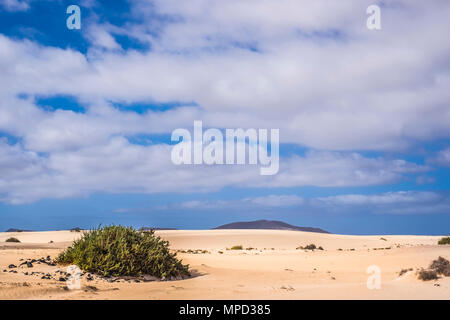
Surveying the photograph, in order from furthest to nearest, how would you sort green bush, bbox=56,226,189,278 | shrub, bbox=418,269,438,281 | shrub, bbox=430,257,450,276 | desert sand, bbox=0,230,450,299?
shrub, bbox=430,257,450,276, shrub, bbox=418,269,438,281, green bush, bbox=56,226,189,278, desert sand, bbox=0,230,450,299

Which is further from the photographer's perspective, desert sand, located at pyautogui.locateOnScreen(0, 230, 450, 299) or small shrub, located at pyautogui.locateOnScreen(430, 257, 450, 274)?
small shrub, located at pyautogui.locateOnScreen(430, 257, 450, 274)

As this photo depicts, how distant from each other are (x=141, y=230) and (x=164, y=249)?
112 centimetres

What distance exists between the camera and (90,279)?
1281cm

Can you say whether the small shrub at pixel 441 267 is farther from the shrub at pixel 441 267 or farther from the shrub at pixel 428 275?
the shrub at pixel 428 275

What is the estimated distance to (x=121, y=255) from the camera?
14.2 meters

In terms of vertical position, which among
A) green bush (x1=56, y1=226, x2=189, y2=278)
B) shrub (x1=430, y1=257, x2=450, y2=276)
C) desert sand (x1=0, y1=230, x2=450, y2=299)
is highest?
green bush (x1=56, y1=226, x2=189, y2=278)

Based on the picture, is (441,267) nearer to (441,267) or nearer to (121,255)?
(441,267)

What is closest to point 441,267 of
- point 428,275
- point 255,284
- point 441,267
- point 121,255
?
point 441,267

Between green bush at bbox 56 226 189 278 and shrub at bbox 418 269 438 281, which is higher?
green bush at bbox 56 226 189 278

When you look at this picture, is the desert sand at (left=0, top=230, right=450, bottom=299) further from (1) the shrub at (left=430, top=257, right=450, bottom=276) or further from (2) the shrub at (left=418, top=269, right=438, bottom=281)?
(1) the shrub at (left=430, top=257, right=450, bottom=276)

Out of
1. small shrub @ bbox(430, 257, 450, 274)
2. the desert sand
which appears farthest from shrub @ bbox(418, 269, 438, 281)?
small shrub @ bbox(430, 257, 450, 274)

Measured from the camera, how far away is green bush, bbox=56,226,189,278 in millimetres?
13945
